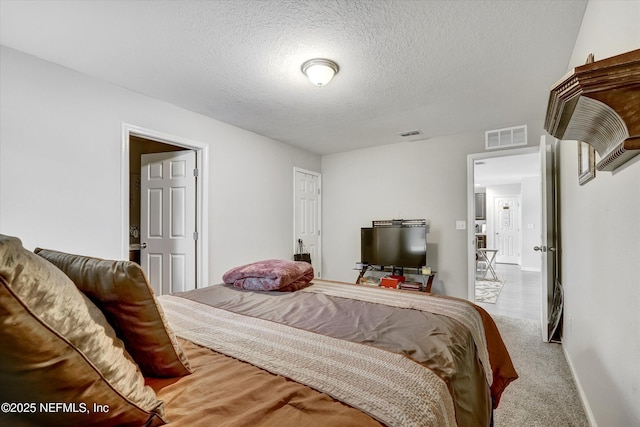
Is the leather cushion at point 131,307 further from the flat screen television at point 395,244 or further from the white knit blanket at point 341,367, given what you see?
the flat screen television at point 395,244

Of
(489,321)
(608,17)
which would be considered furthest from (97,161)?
(608,17)

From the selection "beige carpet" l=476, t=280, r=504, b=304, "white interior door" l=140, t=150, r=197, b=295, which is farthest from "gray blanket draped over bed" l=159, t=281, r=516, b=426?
A: "beige carpet" l=476, t=280, r=504, b=304

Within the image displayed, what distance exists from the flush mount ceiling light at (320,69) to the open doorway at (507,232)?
264cm

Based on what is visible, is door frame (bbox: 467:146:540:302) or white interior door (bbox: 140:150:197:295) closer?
white interior door (bbox: 140:150:197:295)

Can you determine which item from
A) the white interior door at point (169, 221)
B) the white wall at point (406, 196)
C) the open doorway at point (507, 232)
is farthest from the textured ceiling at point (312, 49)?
the open doorway at point (507, 232)

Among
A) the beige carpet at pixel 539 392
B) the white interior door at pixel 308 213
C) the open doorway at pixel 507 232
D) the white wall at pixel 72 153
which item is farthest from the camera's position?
the white interior door at pixel 308 213

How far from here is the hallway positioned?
4000mm

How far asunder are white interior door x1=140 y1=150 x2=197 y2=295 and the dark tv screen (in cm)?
252

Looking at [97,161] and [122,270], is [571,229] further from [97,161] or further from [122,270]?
[97,161]

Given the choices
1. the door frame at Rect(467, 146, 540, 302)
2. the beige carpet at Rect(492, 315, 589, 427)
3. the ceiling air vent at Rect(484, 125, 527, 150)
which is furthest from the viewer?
the door frame at Rect(467, 146, 540, 302)

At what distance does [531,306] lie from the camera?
4281 millimetres

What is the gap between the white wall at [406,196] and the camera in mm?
4055

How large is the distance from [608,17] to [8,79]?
145 inches

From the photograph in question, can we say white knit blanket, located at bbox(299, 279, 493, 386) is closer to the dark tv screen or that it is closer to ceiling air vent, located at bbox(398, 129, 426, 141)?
the dark tv screen
